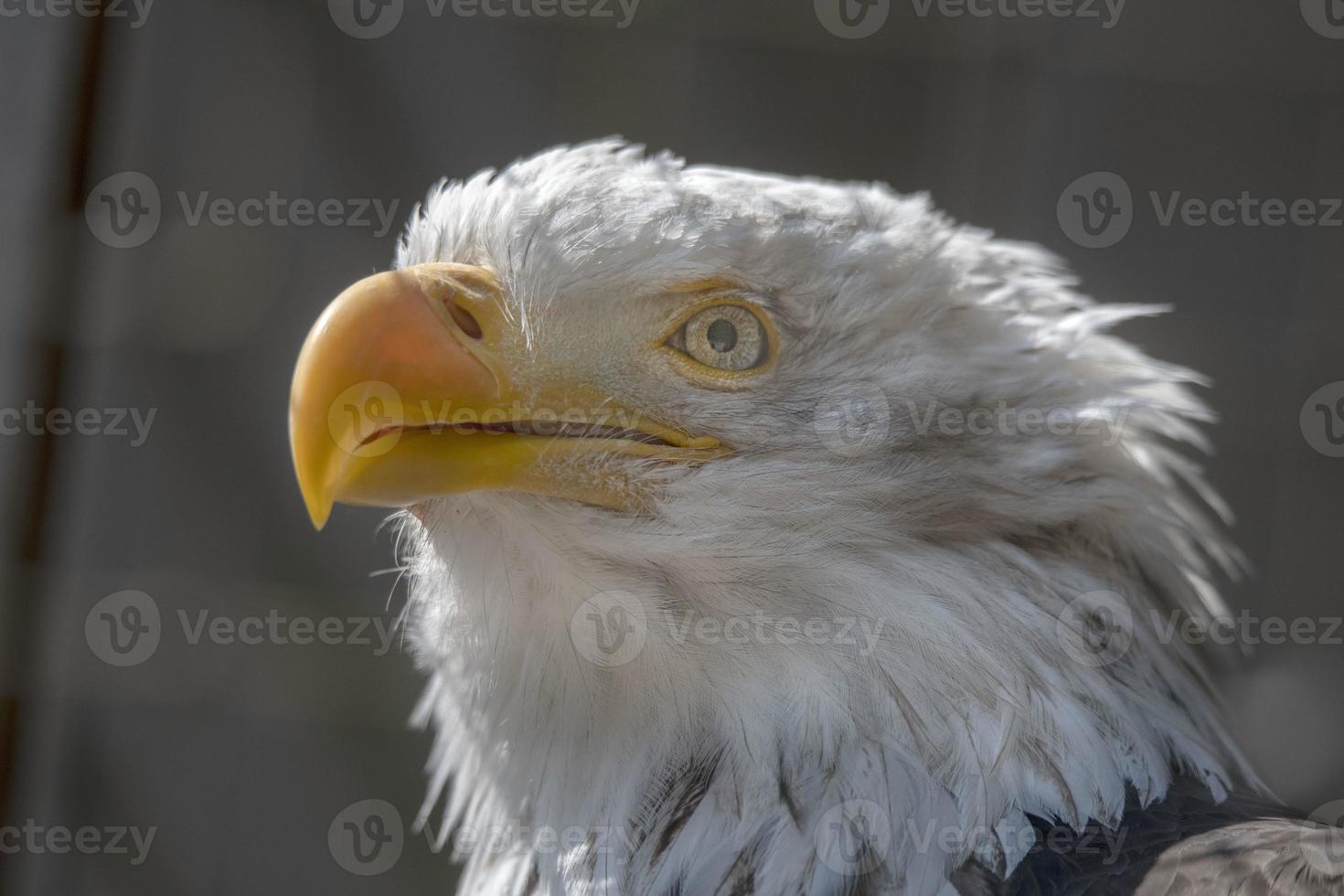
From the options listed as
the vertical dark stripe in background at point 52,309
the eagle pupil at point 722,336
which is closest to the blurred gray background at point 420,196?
the vertical dark stripe in background at point 52,309

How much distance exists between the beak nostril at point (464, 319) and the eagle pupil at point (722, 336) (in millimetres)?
301

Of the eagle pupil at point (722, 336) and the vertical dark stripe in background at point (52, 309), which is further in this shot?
the vertical dark stripe in background at point (52, 309)

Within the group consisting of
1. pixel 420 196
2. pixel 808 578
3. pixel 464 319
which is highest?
pixel 420 196

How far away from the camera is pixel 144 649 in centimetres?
296

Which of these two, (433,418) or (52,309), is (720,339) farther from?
(52,309)

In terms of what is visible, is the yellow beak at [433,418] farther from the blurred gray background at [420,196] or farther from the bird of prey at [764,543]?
the blurred gray background at [420,196]

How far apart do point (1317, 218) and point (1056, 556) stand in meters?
2.00

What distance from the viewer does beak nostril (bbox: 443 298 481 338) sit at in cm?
143

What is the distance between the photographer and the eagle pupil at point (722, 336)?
1.49m

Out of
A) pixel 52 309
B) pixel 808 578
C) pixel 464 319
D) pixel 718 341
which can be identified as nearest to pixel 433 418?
pixel 464 319

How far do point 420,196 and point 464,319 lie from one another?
1.78 metres

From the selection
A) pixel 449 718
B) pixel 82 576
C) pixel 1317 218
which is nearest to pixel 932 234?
pixel 449 718

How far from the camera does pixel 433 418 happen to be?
1.35 m

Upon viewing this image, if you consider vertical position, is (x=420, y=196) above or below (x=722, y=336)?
above
